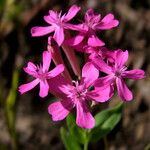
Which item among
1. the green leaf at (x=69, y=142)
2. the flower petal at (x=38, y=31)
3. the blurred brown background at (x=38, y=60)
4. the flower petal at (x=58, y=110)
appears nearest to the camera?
the flower petal at (x=58, y=110)

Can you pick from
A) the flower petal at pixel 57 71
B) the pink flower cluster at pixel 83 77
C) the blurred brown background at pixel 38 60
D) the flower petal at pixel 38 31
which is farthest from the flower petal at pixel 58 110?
the blurred brown background at pixel 38 60

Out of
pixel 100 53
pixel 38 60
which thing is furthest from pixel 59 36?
pixel 38 60

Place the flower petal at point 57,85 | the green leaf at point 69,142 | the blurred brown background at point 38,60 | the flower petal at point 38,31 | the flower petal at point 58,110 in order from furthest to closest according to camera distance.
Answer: the blurred brown background at point 38,60
the green leaf at point 69,142
the flower petal at point 38,31
the flower petal at point 57,85
the flower petal at point 58,110

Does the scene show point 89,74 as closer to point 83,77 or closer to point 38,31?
point 83,77

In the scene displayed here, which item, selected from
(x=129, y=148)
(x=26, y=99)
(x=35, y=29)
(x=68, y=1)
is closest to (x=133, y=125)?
(x=129, y=148)

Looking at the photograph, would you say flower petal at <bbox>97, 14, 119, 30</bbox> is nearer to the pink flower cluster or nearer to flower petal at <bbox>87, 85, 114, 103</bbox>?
the pink flower cluster

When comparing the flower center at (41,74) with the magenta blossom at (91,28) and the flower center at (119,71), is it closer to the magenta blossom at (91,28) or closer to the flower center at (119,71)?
the magenta blossom at (91,28)

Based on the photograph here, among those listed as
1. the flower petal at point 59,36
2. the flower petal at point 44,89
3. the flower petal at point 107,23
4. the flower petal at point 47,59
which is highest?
the flower petal at point 59,36
